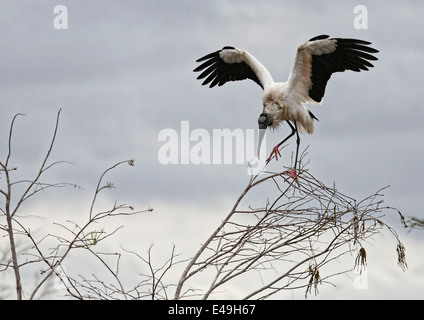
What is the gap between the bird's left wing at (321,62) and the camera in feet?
24.8

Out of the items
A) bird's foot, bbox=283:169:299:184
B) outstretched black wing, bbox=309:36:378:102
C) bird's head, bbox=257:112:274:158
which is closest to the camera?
bird's foot, bbox=283:169:299:184

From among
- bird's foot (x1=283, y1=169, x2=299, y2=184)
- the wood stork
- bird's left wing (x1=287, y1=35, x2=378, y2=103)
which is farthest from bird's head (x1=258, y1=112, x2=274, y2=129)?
bird's foot (x1=283, y1=169, x2=299, y2=184)

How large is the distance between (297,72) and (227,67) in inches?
52.6

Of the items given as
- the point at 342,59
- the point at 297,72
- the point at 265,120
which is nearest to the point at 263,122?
the point at 265,120

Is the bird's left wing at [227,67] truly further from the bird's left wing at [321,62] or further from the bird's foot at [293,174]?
the bird's foot at [293,174]

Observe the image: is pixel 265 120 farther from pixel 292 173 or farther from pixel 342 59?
pixel 292 173

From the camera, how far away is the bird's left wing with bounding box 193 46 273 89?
8719 millimetres

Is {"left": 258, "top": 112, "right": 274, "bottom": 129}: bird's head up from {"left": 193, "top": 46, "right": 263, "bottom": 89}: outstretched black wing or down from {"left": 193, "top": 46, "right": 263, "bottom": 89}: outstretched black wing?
down

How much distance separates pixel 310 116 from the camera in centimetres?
827

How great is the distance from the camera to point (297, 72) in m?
7.94

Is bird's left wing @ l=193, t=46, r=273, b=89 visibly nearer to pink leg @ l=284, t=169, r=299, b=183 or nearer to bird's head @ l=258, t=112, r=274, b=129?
bird's head @ l=258, t=112, r=274, b=129

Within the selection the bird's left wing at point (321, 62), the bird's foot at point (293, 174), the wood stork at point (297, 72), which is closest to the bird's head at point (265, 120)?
the wood stork at point (297, 72)
